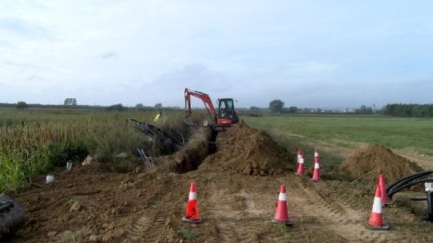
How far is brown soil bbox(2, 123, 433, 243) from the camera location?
624cm

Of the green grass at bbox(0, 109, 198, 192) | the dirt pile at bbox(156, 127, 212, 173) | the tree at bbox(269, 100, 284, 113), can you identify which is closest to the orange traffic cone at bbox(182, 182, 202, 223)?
the dirt pile at bbox(156, 127, 212, 173)

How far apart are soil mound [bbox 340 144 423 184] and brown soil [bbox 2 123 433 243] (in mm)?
1985

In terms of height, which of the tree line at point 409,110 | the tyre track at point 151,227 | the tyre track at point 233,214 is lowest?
the tyre track at point 233,214

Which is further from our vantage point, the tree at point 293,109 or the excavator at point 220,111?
the tree at point 293,109

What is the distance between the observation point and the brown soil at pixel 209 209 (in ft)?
20.5

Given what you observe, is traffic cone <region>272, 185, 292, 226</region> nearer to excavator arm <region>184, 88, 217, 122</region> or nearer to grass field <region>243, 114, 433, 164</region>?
grass field <region>243, 114, 433, 164</region>

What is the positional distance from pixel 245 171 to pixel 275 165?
997 mm

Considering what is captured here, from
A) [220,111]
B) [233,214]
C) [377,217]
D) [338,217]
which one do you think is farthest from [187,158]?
[220,111]

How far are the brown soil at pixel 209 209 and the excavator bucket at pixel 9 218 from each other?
203mm

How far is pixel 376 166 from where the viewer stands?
1256cm

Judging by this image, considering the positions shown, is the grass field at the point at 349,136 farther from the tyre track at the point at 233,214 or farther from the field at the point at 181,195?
the tyre track at the point at 233,214

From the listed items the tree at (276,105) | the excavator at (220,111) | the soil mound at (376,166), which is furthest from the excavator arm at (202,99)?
the tree at (276,105)

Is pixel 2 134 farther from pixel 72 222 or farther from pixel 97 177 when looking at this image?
pixel 72 222

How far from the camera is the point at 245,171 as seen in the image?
12000mm
